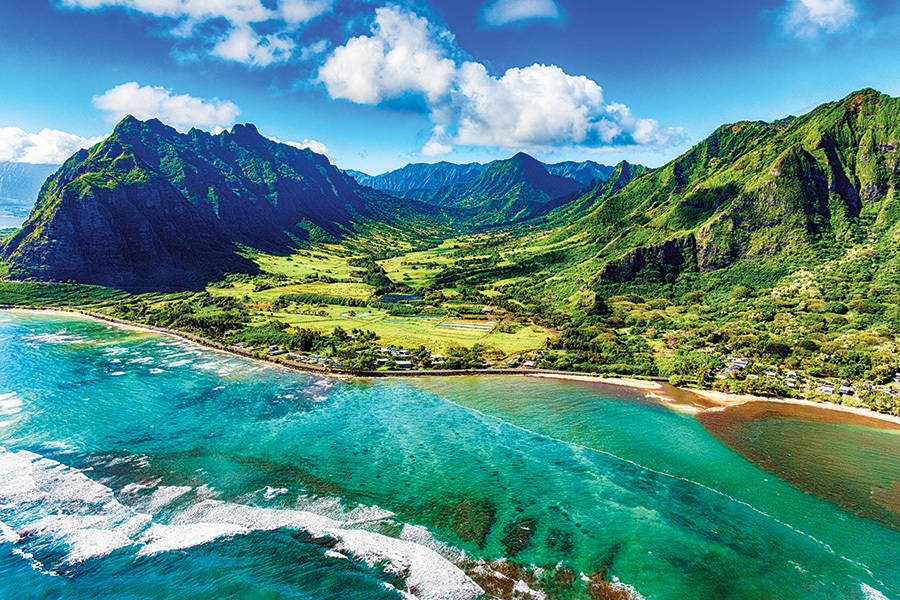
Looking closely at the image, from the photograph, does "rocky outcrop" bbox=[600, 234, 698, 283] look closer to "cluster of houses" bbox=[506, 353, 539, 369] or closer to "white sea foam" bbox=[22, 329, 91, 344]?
"cluster of houses" bbox=[506, 353, 539, 369]

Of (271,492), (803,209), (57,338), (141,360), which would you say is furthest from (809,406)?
(57,338)

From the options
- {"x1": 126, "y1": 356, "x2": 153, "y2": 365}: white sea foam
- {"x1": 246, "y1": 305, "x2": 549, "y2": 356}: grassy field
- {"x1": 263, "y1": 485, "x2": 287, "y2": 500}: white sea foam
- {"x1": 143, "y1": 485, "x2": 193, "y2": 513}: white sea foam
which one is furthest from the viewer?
{"x1": 246, "y1": 305, "x2": 549, "y2": 356}: grassy field

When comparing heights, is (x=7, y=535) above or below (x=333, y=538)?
below

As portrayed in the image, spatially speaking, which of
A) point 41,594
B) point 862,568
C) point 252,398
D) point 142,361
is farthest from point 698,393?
point 142,361

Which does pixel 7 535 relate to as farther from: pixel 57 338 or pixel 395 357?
pixel 57 338

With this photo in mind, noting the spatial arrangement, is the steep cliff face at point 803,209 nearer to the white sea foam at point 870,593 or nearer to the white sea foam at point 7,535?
the white sea foam at point 870,593

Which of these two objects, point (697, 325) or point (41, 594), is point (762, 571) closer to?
point (41, 594)

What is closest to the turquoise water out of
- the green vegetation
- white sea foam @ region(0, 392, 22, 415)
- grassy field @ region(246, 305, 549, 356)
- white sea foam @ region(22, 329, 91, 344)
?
white sea foam @ region(0, 392, 22, 415)
